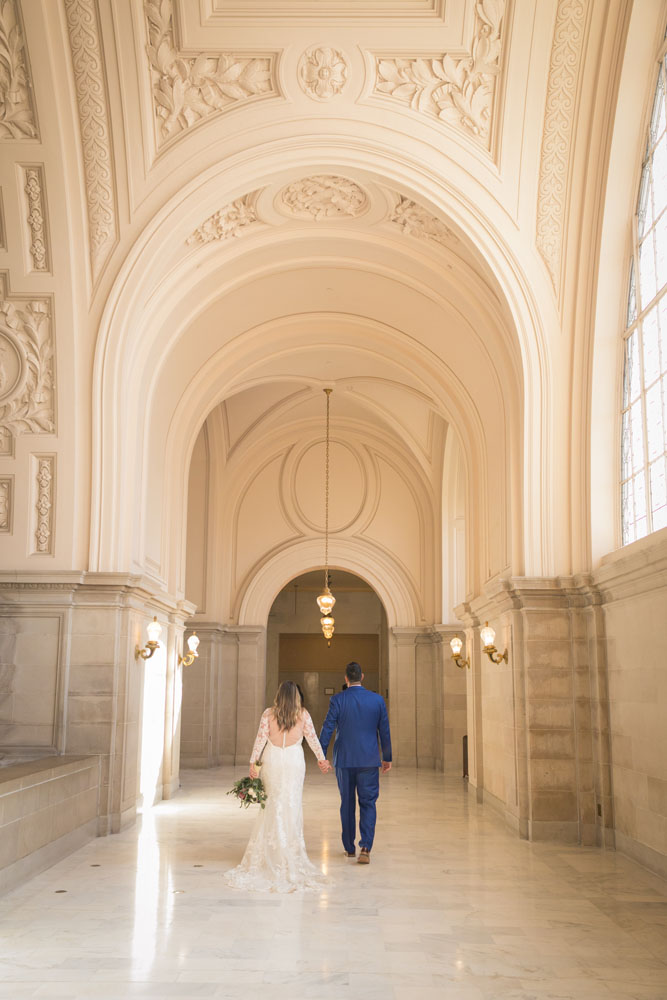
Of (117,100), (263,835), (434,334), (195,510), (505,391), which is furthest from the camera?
(195,510)

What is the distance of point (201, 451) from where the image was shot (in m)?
18.1

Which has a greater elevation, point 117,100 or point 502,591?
point 117,100

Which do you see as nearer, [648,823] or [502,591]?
[648,823]

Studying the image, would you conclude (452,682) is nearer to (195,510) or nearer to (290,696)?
(195,510)

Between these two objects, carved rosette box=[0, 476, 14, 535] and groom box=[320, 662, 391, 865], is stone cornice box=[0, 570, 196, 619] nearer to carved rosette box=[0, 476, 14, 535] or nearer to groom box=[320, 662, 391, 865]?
carved rosette box=[0, 476, 14, 535]

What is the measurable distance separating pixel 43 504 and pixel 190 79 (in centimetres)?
489

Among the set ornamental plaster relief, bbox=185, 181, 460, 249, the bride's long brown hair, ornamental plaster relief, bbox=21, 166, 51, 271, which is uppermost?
ornamental plaster relief, bbox=185, 181, 460, 249

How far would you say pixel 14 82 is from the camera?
29.9 feet

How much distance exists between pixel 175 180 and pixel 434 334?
175 inches

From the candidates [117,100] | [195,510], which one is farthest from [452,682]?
[117,100]

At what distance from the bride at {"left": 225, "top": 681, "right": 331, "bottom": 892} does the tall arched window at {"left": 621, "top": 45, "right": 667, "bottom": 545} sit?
3.94 m

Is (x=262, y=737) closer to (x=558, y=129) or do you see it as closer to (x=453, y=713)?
(x=558, y=129)

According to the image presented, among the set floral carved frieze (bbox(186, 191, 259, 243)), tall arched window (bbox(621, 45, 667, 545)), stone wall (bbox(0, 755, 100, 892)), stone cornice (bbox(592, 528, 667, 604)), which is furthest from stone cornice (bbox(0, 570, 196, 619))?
tall arched window (bbox(621, 45, 667, 545))

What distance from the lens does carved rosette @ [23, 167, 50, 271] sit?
9.75m
